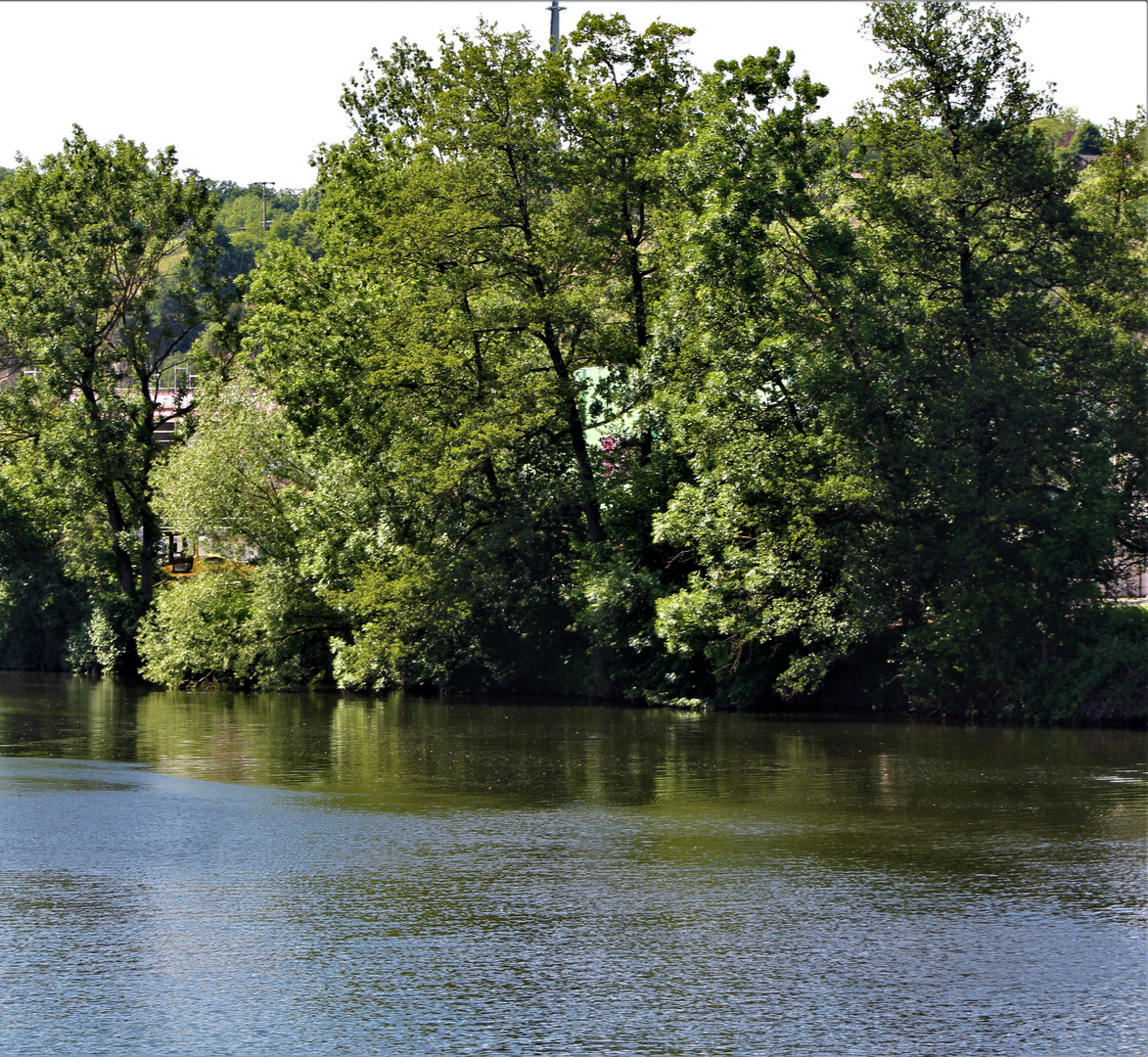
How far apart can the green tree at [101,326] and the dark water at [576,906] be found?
30470mm

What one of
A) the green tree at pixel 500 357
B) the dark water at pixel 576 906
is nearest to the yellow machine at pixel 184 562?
the green tree at pixel 500 357

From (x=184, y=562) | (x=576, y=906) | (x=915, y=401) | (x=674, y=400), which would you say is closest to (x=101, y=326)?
(x=184, y=562)

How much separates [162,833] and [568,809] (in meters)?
4.62

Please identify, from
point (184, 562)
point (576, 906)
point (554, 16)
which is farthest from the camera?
point (184, 562)

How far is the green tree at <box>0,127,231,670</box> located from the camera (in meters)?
49.6

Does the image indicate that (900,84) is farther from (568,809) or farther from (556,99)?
(568,809)

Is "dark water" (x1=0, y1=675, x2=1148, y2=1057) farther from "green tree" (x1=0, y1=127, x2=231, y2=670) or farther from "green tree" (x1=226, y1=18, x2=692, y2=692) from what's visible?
"green tree" (x1=0, y1=127, x2=231, y2=670)

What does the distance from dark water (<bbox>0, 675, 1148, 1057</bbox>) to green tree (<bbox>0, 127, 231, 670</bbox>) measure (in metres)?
30.5

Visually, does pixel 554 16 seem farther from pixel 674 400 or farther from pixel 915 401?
pixel 915 401

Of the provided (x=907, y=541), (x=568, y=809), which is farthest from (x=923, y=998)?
(x=907, y=541)

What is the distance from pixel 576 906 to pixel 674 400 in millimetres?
22683

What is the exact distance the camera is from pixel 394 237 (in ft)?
121

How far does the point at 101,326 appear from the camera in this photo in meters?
51.3

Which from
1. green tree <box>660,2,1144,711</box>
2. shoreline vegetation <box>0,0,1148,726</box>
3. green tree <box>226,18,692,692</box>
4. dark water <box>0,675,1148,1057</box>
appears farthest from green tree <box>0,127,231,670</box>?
dark water <box>0,675,1148,1057</box>
